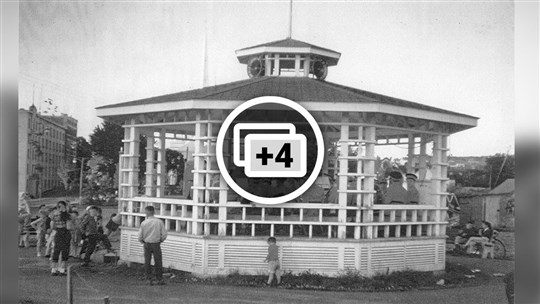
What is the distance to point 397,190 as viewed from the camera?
5.95m

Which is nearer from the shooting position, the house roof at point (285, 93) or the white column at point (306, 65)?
the house roof at point (285, 93)

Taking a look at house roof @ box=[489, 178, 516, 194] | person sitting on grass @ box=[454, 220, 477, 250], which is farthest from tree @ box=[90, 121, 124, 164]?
house roof @ box=[489, 178, 516, 194]

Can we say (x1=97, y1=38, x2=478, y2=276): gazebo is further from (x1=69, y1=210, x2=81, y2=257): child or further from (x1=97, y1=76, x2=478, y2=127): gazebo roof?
(x1=69, y1=210, x2=81, y2=257): child

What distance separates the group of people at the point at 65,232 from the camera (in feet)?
19.5

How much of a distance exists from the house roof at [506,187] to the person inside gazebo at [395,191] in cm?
78

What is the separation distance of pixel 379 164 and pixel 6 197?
326cm

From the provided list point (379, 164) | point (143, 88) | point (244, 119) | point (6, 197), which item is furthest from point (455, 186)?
point (6, 197)

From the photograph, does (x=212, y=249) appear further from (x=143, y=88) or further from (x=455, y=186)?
(x=455, y=186)

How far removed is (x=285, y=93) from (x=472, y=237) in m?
2.11

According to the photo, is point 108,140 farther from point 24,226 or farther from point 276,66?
point 276,66

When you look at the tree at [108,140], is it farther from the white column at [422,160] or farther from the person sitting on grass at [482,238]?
the person sitting on grass at [482,238]

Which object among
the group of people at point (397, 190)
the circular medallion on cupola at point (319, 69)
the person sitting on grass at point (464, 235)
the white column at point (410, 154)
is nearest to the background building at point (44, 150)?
the circular medallion on cupola at point (319, 69)

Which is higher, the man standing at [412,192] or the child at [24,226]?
the man standing at [412,192]

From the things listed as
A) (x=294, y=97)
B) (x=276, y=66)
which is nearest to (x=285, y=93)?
(x=294, y=97)
